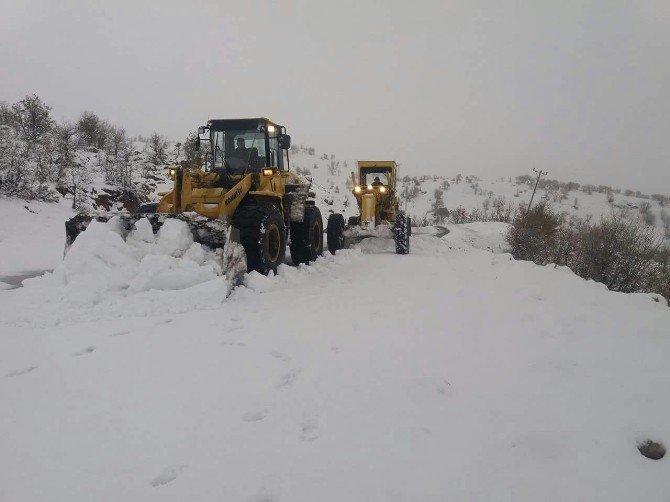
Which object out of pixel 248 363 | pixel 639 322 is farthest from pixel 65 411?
pixel 639 322

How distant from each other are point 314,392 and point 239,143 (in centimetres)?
615

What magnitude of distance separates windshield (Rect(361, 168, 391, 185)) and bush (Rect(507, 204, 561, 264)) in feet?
21.7

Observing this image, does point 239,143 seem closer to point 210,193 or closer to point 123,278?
point 210,193

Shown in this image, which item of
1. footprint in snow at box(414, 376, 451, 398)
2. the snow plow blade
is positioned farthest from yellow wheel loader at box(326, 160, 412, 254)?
footprint in snow at box(414, 376, 451, 398)

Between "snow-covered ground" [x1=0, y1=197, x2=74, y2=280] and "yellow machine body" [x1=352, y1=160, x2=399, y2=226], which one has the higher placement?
"yellow machine body" [x1=352, y1=160, x2=399, y2=226]

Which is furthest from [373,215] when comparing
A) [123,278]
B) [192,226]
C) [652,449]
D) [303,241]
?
[652,449]

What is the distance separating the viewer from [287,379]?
2877 mm

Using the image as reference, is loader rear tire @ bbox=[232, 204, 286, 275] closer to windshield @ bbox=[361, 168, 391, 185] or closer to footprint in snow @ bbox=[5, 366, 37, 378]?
footprint in snow @ bbox=[5, 366, 37, 378]

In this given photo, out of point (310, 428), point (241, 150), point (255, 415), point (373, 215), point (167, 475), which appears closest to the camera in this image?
point (167, 475)

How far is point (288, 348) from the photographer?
3.44m

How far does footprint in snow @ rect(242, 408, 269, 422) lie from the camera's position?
92.9 inches

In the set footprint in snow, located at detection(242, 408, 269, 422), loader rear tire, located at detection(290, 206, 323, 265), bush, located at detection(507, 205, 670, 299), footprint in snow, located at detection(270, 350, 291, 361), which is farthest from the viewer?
bush, located at detection(507, 205, 670, 299)

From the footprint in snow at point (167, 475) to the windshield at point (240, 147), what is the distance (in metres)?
6.30

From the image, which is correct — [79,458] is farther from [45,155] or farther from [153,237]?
[45,155]
